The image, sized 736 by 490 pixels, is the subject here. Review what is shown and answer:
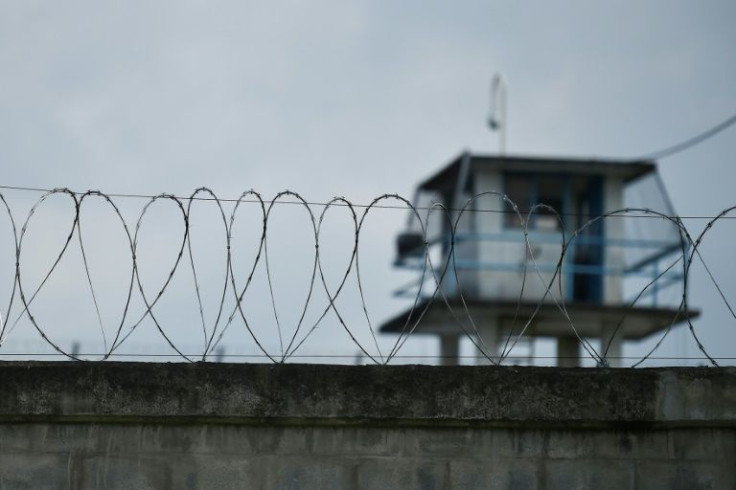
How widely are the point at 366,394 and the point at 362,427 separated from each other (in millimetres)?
183

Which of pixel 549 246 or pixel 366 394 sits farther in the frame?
pixel 549 246

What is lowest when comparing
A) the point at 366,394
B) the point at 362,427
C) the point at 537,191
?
the point at 362,427

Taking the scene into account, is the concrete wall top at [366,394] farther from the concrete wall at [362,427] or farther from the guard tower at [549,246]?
the guard tower at [549,246]

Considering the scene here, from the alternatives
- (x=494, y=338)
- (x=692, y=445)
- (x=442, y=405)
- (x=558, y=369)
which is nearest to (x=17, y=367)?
(x=442, y=405)

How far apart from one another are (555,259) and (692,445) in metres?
18.3

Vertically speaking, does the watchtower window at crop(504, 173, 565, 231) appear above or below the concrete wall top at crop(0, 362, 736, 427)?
above

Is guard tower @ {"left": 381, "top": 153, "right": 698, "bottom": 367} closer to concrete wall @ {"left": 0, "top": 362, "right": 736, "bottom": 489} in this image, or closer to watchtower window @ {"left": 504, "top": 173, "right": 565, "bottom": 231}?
watchtower window @ {"left": 504, "top": 173, "right": 565, "bottom": 231}

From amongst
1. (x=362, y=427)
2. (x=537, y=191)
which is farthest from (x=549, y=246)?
(x=362, y=427)

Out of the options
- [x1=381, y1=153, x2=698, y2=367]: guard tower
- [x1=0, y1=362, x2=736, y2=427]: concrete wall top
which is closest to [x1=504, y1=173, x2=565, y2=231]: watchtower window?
[x1=381, y1=153, x2=698, y2=367]: guard tower

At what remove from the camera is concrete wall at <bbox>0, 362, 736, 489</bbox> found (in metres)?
8.29

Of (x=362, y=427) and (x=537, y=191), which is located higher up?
(x=537, y=191)

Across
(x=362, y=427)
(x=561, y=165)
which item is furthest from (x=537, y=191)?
(x=362, y=427)

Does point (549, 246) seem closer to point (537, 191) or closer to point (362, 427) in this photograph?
point (537, 191)

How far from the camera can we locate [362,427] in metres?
8.39
